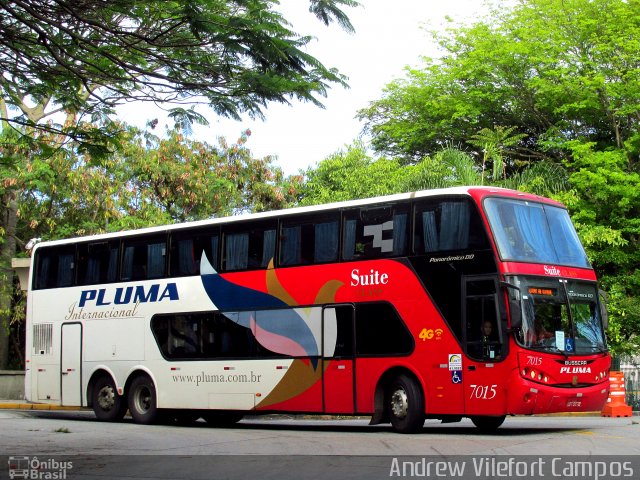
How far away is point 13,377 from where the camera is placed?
30531mm

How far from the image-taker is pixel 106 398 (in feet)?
67.8

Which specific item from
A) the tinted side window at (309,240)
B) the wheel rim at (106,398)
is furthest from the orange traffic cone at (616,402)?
the wheel rim at (106,398)

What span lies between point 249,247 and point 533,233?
18.8 ft

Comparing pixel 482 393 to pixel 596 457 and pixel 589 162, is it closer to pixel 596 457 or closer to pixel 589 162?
pixel 596 457

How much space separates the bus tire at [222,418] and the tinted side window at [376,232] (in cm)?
559

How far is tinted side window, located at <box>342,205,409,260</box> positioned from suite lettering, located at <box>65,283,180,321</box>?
177 inches

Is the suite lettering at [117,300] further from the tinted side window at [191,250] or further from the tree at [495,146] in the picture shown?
the tree at [495,146]

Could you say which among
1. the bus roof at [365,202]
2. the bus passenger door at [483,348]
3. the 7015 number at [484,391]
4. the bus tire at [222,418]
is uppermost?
the bus roof at [365,202]

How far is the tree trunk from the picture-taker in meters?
30.8

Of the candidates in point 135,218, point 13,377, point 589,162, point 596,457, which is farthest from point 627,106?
point 596,457

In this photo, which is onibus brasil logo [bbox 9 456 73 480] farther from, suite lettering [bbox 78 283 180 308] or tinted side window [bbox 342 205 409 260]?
suite lettering [bbox 78 283 180 308]

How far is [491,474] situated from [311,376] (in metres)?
7.74

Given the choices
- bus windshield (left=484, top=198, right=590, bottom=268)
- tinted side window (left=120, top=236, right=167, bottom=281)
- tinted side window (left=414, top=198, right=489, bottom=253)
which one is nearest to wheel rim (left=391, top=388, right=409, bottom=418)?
tinted side window (left=414, top=198, right=489, bottom=253)

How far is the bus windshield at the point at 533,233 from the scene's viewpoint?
1517cm
